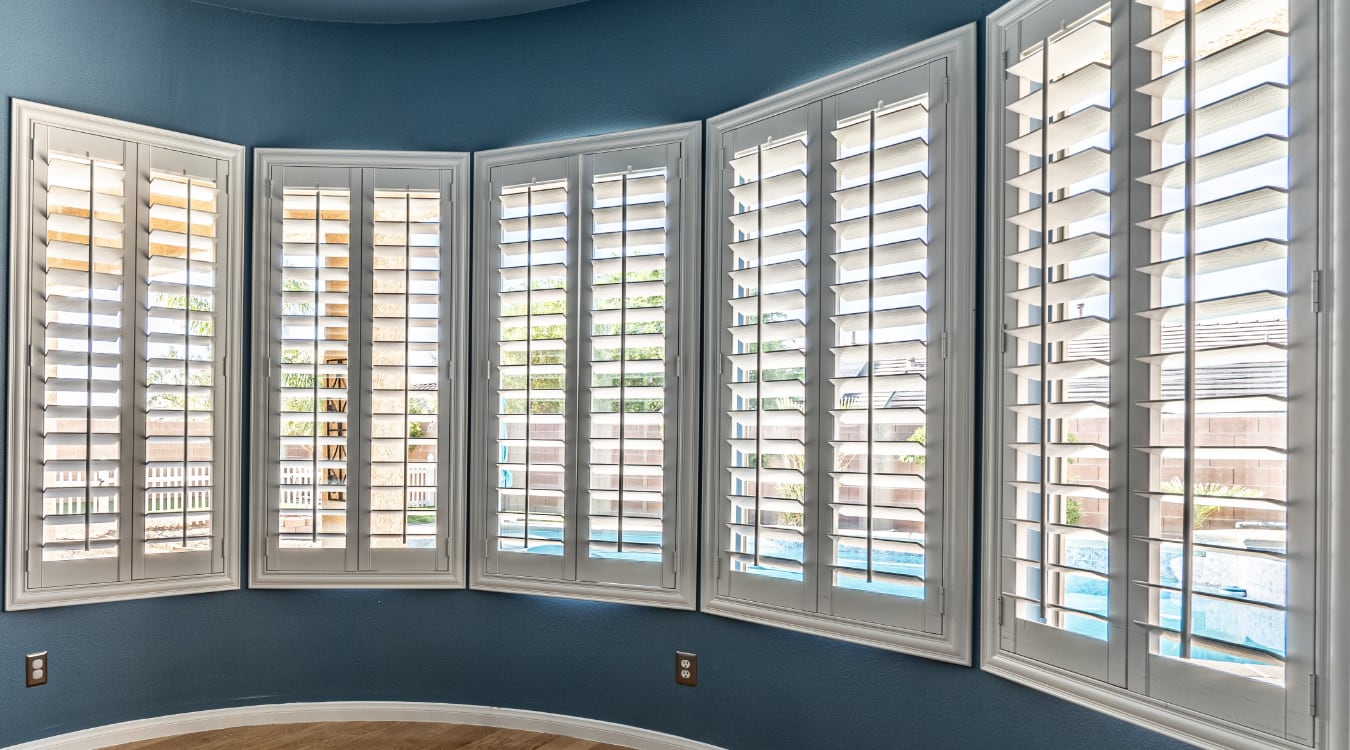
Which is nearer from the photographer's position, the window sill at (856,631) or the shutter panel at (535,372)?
the window sill at (856,631)

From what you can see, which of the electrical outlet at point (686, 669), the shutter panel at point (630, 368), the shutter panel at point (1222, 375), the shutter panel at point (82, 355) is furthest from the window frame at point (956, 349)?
the shutter panel at point (82, 355)

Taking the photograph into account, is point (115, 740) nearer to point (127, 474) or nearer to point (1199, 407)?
point (127, 474)

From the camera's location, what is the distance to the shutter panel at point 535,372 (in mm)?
3410

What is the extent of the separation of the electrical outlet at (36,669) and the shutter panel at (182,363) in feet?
1.44

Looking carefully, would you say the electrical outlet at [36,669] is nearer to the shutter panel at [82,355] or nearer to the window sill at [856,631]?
the shutter panel at [82,355]

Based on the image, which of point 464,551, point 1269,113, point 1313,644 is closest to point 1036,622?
point 1313,644

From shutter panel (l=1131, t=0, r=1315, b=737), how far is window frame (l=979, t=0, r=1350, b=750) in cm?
3

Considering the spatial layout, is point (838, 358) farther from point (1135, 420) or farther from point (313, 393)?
point (313, 393)

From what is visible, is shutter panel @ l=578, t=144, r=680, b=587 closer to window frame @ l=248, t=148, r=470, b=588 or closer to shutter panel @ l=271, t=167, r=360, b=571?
window frame @ l=248, t=148, r=470, b=588

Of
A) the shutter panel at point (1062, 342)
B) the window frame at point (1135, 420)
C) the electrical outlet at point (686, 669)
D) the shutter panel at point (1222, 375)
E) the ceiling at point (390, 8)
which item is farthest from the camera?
the ceiling at point (390, 8)

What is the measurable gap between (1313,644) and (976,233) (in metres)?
1.25

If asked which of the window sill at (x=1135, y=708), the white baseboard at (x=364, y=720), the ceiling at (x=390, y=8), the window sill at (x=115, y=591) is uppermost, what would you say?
the ceiling at (x=390, y=8)

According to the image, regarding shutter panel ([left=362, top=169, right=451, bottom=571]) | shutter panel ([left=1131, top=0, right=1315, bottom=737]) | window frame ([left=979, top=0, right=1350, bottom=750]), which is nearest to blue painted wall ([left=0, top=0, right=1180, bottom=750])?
shutter panel ([left=362, top=169, right=451, bottom=571])

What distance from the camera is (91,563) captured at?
3264mm
